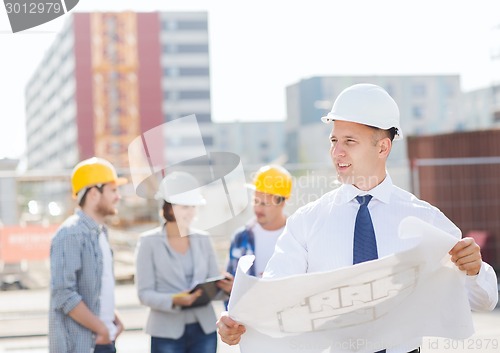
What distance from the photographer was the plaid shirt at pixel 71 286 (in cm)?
473

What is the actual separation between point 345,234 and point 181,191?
106 inches

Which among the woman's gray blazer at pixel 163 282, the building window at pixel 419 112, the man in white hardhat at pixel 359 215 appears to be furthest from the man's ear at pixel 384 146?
the building window at pixel 419 112

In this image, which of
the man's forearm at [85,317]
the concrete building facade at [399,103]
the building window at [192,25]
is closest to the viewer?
the man's forearm at [85,317]

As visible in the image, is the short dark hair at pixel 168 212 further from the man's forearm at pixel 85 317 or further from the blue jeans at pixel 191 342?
the man's forearm at pixel 85 317

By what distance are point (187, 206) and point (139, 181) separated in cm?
696

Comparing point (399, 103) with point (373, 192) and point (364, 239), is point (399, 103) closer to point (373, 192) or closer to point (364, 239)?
point (373, 192)

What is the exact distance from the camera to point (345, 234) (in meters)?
3.28

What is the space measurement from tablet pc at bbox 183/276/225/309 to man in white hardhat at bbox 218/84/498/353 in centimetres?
227

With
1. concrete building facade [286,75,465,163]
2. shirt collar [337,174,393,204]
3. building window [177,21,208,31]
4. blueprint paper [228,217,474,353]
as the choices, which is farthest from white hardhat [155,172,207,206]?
building window [177,21,208,31]

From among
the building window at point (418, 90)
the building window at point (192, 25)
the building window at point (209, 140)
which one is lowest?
the building window at point (209, 140)

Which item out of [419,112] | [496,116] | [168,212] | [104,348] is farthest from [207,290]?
[419,112]

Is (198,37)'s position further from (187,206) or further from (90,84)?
(187,206)

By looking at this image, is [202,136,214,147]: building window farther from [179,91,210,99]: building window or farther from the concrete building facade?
the concrete building facade

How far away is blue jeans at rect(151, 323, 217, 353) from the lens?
5582mm
